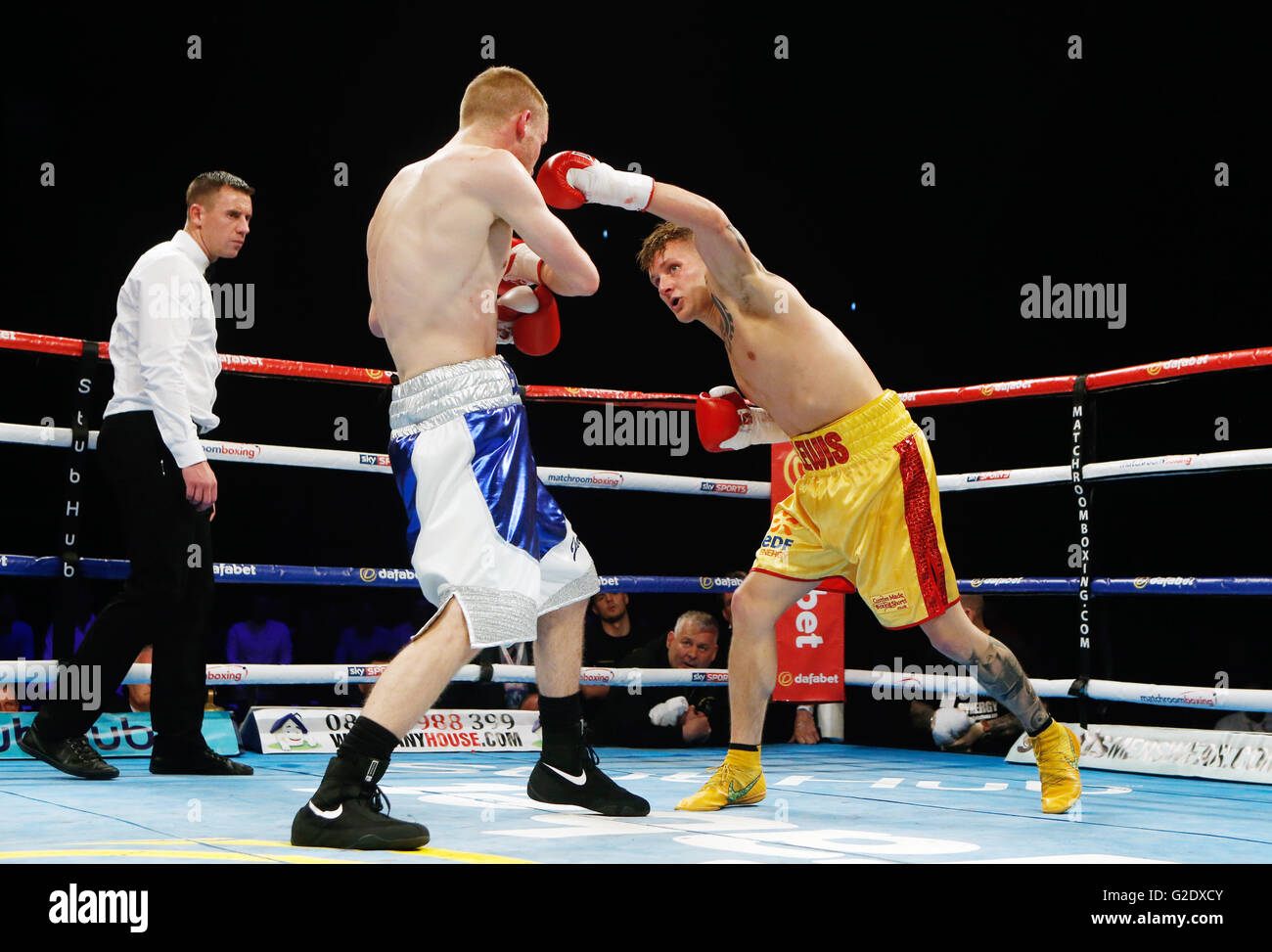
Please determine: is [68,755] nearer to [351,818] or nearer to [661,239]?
[351,818]

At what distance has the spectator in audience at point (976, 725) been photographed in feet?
13.5

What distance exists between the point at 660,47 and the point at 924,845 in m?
5.03

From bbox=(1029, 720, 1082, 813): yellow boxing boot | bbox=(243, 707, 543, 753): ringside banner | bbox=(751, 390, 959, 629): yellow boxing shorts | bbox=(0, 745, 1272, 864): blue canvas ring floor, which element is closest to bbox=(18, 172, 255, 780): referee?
bbox=(0, 745, 1272, 864): blue canvas ring floor

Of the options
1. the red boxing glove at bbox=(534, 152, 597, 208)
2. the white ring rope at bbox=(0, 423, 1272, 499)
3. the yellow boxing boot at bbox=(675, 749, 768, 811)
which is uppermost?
the red boxing glove at bbox=(534, 152, 597, 208)

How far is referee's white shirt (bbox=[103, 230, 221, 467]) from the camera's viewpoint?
115 inches

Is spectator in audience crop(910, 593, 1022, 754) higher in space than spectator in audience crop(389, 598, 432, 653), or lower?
lower

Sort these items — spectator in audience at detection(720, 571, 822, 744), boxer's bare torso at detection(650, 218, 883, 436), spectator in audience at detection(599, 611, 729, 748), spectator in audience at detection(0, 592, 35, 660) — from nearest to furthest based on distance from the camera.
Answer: boxer's bare torso at detection(650, 218, 883, 436), spectator in audience at detection(599, 611, 729, 748), spectator in audience at detection(720, 571, 822, 744), spectator in audience at detection(0, 592, 35, 660)

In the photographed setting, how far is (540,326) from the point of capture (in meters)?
2.46

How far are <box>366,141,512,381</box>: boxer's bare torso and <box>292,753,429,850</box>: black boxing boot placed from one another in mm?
674

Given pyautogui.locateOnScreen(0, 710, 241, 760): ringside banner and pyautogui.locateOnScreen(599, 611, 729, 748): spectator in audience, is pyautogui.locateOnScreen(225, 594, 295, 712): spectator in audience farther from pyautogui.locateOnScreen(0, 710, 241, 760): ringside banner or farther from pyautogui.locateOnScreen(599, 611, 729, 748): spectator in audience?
pyautogui.locateOnScreen(0, 710, 241, 760): ringside banner

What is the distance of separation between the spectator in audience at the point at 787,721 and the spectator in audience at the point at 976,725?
43 centimetres

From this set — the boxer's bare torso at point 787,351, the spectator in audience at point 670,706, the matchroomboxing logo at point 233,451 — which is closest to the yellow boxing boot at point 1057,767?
the boxer's bare torso at point 787,351

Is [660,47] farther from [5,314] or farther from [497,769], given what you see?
[497,769]

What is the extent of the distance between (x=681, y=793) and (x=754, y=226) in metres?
4.23
